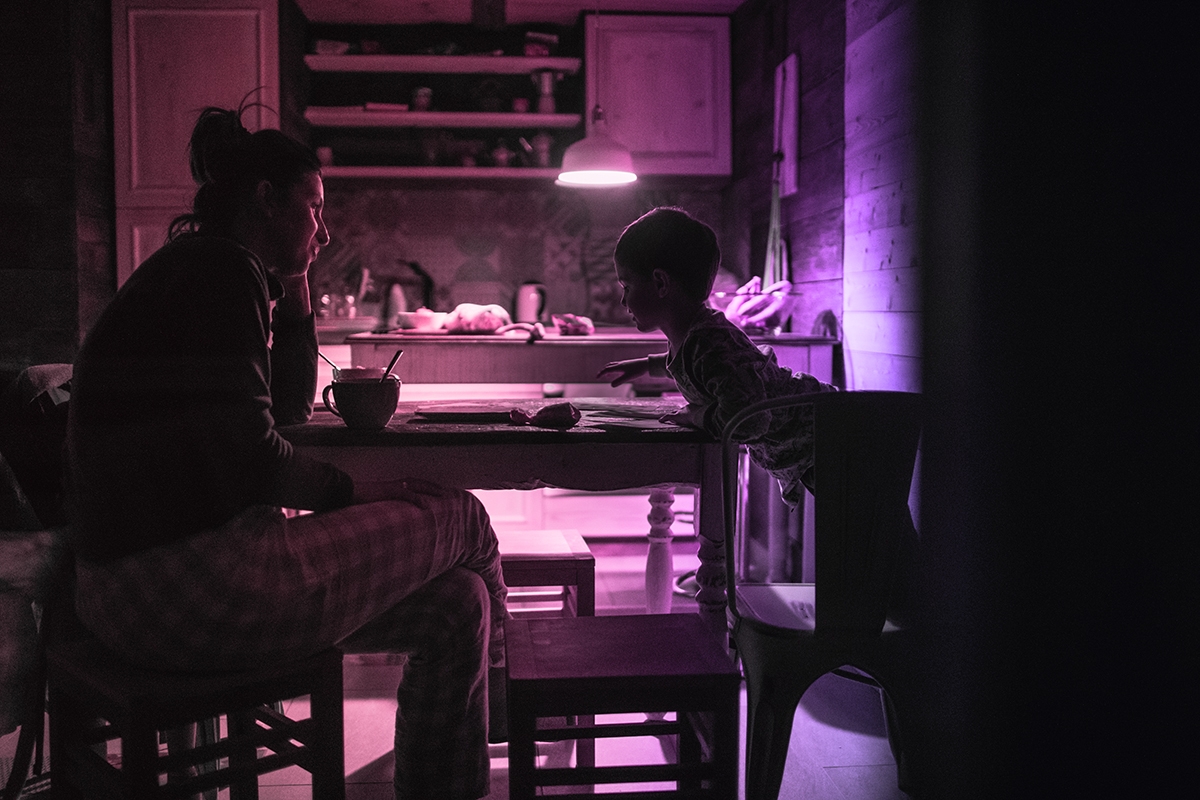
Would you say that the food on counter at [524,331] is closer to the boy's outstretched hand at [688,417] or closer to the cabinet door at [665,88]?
the cabinet door at [665,88]

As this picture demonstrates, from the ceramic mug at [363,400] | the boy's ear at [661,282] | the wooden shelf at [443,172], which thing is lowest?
the ceramic mug at [363,400]

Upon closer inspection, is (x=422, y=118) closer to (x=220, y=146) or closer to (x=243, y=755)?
(x=220, y=146)

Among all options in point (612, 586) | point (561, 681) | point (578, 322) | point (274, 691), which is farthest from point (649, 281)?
point (578, 322)

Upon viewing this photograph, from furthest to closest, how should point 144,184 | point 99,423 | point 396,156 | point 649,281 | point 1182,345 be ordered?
point 396,156 → point 144,184 → point 649,281 → point 1182,345 → point 99,423

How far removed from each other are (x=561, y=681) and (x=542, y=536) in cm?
107

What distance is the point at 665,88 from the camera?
14.6 ft

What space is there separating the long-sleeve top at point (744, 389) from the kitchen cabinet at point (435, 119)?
2755 millimetres

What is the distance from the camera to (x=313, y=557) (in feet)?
4.38

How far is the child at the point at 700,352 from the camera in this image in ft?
5.74

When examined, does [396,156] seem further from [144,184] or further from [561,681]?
[561,681]

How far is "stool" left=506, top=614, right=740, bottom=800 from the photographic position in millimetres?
1285

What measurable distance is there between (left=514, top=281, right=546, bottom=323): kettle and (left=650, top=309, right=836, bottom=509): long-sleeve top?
2.69 metres

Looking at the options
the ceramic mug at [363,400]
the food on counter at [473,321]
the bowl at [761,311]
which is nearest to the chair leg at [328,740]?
the ceramic mug at [363,400]

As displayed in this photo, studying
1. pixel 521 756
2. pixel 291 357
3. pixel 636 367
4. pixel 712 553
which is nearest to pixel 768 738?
pixel 712 553
